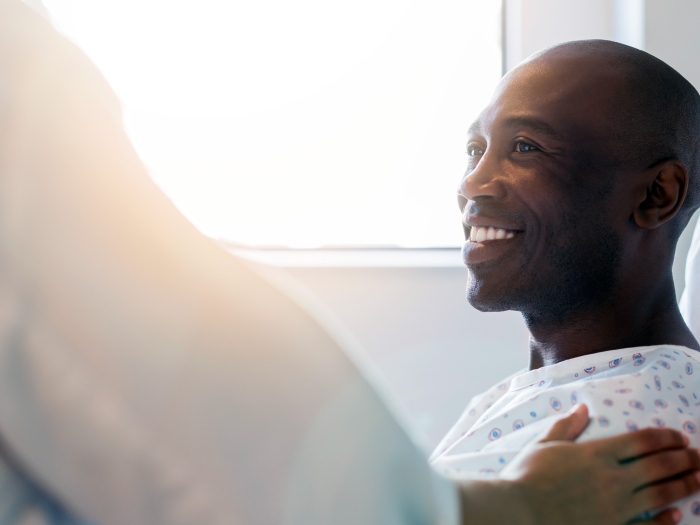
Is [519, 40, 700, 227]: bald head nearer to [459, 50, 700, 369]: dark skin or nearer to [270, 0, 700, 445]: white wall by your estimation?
[459, 50, 700, 369]: dark skin

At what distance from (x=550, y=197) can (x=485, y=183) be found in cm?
9

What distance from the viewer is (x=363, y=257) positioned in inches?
60.8

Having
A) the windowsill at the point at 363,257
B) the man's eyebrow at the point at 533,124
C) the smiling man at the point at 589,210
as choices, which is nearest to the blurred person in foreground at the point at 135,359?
the smiling man at the point at 589,210

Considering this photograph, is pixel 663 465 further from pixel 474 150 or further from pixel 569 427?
pixel 474 150

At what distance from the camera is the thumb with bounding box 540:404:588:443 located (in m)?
0.62

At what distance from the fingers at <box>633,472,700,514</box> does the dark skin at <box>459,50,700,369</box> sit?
0.28m

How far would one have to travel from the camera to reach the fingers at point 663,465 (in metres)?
0.56

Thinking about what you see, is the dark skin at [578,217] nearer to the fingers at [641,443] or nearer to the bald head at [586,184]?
the bald head at [586,184]

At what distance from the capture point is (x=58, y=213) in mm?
291

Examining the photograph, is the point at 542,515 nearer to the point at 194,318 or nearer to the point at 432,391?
the point at 194,318

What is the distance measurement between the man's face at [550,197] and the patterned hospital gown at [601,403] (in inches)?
3.9

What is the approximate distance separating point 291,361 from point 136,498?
0.09m

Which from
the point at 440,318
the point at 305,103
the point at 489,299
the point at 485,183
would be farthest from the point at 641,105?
the point at 305,103

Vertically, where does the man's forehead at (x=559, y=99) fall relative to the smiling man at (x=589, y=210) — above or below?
above
